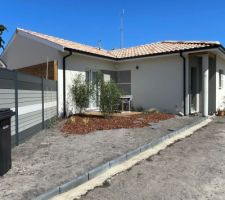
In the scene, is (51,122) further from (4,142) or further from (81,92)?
(4,142)

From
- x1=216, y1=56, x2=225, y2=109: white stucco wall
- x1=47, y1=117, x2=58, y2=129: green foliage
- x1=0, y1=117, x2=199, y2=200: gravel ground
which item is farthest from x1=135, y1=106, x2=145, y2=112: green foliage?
x1=0, y1=117, x2=199, y2=200: gravel ground

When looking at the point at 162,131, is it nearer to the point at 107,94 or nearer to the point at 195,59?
the point at 107,94

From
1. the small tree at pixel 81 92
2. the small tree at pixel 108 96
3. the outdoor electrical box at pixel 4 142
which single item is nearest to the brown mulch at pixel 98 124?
the small tree at pixel 108 96

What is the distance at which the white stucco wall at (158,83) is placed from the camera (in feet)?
50.3

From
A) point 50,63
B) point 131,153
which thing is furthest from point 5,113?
point 50,63

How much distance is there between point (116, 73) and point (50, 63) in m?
5.35

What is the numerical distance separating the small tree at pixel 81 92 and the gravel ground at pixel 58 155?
345 cm

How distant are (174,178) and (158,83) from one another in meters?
11.2

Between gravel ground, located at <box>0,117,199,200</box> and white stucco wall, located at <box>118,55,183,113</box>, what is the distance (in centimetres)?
535

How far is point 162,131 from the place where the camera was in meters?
9.96

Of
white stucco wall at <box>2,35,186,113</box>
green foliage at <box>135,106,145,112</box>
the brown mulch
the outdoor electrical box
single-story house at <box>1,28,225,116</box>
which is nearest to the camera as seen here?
the outdoor electrical box

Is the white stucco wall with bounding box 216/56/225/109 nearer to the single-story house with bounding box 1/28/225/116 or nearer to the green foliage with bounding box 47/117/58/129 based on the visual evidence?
the single-story house with bounding box 1/28/225/116

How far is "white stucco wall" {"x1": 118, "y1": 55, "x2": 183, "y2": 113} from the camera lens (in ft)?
50.3

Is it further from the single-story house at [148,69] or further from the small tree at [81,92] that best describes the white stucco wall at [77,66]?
the small tree at [81,92]
